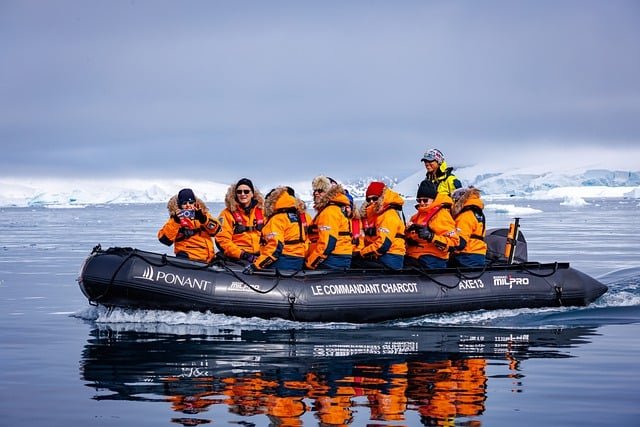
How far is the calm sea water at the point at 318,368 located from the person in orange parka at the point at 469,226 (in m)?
0.76

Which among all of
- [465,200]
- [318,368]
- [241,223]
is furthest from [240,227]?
[318,368]

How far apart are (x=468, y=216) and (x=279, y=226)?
2.41 metres

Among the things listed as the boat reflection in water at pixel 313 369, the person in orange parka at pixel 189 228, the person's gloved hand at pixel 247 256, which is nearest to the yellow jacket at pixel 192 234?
the person in orange parka at pixel 189 228

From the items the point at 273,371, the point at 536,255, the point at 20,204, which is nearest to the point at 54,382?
the point at 273,371

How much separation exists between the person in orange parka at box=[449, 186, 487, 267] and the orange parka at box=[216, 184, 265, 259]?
7.90 ft

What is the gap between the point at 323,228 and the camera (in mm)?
10742

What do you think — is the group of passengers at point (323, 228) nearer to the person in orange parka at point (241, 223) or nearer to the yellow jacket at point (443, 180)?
the person in orange parka at point (241, 223)

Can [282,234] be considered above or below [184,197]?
below

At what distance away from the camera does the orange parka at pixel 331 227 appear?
10.7 metres

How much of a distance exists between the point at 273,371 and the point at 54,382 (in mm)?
1798

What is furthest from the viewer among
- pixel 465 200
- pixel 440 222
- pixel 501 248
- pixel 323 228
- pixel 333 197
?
pixel 501 248

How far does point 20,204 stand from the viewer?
5138 inches

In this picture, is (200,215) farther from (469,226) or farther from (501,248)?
(501,248)

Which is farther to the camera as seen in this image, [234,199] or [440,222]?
[440,222]
